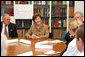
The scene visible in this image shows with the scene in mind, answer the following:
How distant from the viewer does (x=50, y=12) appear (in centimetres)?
627

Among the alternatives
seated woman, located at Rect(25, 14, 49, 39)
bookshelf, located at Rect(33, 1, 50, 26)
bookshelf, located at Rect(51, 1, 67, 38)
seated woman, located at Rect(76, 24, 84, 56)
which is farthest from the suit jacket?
seated woman, located at Rect(76, 24, 84, 56)

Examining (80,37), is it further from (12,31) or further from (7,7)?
(7,7)

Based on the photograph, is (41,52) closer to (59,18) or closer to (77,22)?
(77,22)

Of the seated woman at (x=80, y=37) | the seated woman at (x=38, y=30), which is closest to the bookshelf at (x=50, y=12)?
the seated woman at (x=38, y=30)

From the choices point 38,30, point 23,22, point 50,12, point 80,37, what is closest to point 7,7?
point 23,22

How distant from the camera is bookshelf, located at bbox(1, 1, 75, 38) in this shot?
20.4ft

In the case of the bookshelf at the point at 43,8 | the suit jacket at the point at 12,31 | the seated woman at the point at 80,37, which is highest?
the bookshelf at the point at 43,8

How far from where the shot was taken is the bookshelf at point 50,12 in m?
6.23

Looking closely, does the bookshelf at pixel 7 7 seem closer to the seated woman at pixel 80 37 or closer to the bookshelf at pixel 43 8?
the bookshelf at pixel 43 8

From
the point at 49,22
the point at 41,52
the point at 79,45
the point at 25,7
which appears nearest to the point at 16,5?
the point at 25,7

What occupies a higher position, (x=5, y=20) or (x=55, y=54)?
(x=5, y=20)

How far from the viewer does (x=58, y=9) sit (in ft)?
20.7

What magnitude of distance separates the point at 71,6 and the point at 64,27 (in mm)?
738

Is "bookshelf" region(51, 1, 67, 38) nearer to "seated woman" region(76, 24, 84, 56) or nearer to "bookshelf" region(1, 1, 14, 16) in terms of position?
"bookshelf" region(1, 1, 14, 16)
